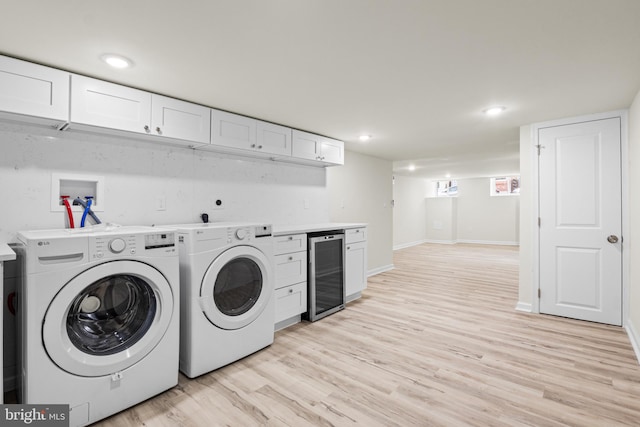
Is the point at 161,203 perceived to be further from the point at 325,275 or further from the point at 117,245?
the point at 325,275

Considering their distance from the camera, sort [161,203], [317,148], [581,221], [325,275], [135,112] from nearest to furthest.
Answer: [135,112] < [161,203] < [581,221] < [325,275] < [317,148]

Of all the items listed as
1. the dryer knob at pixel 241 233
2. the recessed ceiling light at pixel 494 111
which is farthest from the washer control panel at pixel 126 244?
the recessed ceiling light at pixel 494 111

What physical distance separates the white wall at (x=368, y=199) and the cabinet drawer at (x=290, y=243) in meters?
1.48

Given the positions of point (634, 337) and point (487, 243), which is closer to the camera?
point (634, 337)

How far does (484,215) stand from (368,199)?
609cm

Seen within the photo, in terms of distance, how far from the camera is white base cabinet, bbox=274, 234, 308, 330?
286 centimetres

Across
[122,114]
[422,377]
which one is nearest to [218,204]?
[122,114]

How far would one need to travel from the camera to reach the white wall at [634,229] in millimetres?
2494

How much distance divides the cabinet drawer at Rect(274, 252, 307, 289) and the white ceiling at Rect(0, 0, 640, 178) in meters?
1.38

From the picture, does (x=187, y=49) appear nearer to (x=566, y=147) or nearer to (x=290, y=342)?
(x=290, y=342)

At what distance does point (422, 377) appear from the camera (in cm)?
213

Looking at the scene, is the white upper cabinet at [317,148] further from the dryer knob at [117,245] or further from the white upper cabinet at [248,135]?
the dryer knob at [117,245]

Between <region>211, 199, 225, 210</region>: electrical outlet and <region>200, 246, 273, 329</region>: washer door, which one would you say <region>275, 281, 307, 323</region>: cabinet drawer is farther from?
<region>211, 199, 225, 210</region>: electrical outlet

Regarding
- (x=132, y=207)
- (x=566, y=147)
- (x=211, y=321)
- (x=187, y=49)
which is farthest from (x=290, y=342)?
(x=566, y=147)
